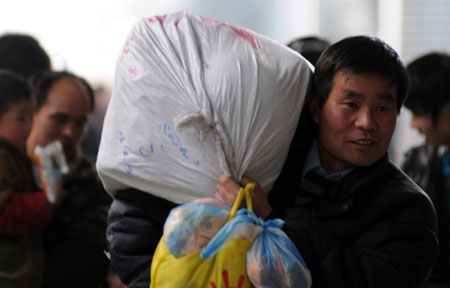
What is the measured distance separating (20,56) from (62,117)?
0.63 metres

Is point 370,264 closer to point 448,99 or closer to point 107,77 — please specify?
point 448,99

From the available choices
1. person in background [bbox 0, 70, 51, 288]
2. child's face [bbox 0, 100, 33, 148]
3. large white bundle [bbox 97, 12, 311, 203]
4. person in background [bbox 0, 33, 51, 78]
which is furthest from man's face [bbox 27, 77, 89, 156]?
large white bundle [bbox 97, 12, 311, 203]

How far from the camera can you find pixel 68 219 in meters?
3.01

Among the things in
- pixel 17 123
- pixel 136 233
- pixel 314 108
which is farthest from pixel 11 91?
pixel 314 108

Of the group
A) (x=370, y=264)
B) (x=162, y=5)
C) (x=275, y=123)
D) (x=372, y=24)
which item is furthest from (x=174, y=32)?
(x=162, y=5)

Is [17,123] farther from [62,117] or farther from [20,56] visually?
[20,56]

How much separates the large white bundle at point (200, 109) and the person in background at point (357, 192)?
9 cm

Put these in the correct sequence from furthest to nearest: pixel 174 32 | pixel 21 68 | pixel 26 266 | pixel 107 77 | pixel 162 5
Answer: pixel 162 5, pixel 107 77, pixel 21 68, pixel 26 266, pixel 174 32

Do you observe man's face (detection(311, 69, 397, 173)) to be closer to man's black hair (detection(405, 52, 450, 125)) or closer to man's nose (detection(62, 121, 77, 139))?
man's black hair (detection(405, 52, 450, 125))

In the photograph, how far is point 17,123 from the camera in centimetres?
303

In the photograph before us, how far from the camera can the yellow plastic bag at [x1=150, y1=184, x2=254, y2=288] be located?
1501mm

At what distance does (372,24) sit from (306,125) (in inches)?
319

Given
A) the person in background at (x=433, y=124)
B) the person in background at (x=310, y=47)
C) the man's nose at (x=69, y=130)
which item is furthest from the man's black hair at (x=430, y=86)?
the man's nose at (x=69, y=130)

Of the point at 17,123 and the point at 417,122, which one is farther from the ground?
the point at 17,123
